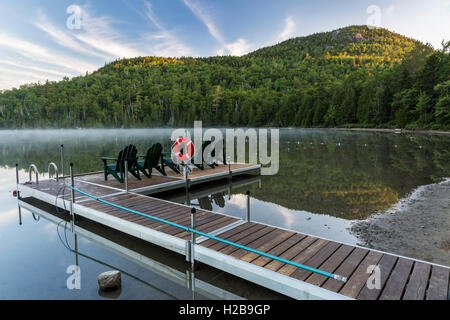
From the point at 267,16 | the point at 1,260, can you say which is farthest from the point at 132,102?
the point at 1,260

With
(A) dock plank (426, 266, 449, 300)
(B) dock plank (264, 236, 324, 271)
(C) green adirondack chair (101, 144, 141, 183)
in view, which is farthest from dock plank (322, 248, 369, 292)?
(C) green adirondack chair (101, 144, 141, 183)

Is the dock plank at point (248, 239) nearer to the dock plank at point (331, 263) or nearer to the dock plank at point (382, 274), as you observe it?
the dock plank at point (331, 263)

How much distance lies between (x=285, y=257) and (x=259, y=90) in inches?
3508

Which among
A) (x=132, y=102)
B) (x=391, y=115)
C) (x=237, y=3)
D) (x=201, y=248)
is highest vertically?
(x=237, y=3)

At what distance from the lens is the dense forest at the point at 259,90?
48000 millimetres

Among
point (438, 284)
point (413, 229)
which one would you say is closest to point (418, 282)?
point (438, 284)

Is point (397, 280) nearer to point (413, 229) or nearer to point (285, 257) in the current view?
point (285, 257)

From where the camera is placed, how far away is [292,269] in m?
2.94

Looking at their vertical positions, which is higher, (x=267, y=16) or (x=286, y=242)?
(x=267, y=16)

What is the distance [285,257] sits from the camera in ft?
10.6

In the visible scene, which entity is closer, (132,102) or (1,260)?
(1,260)

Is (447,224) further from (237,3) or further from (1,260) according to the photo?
(237,3)

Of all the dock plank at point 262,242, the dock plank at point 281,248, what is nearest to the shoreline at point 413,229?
the dock plank at point 281,248
